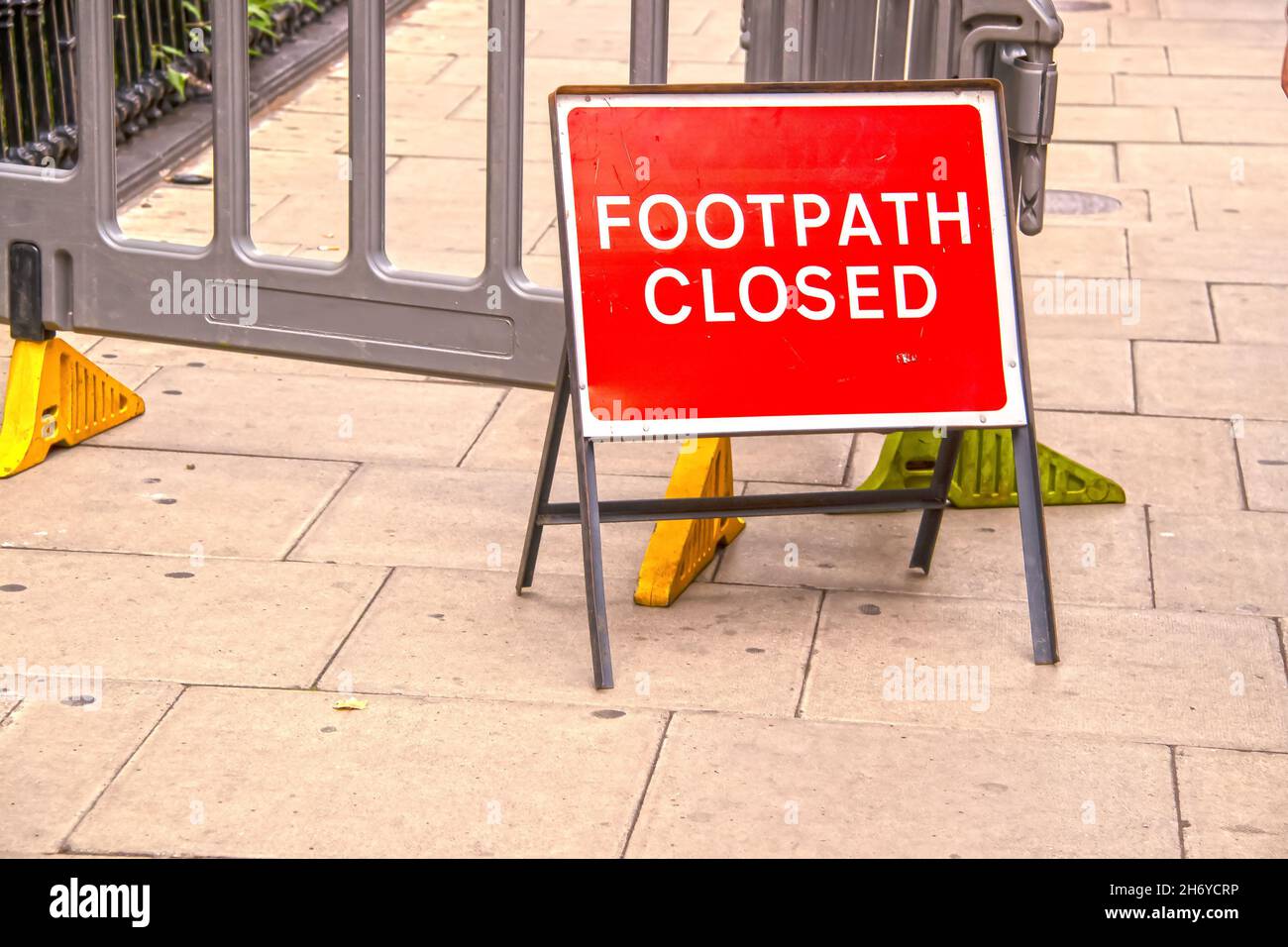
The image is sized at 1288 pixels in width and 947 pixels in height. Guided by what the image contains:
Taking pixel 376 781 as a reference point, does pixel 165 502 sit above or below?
below

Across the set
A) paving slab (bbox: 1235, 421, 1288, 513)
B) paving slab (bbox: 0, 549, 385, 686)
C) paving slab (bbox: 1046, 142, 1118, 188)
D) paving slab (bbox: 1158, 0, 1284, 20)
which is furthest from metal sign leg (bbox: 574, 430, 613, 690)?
paving slab (bbox: 1158, 0, 1284, 20)

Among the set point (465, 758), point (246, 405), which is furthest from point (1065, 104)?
point (465, 758)

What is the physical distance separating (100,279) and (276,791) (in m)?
2.31

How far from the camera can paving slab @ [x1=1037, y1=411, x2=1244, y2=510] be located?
5637mm

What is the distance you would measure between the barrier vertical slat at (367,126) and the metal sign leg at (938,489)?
5.66 ft

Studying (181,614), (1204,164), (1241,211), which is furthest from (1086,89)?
(181,614)

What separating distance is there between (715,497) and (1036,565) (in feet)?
2.68

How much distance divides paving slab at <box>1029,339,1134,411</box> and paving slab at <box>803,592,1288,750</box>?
1780 mm

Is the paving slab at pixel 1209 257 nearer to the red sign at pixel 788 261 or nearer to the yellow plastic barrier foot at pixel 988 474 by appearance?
the yellow plastic barrier foot at pixel 988 474

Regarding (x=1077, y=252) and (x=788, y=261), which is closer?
(x=788, y=261)

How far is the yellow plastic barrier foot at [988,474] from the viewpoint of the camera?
17.9 feet

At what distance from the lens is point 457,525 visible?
530 cm

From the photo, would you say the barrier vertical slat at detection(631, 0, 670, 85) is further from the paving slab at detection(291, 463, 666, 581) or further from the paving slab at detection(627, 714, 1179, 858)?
the paving slab at detection(627, 714, 1179, 858)

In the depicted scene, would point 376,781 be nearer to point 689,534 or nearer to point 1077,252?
point 689,534
